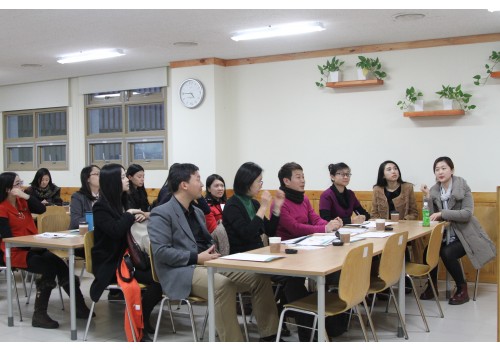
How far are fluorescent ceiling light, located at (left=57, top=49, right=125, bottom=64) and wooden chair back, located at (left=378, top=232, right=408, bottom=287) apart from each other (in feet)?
13.8

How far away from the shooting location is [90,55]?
290 inches

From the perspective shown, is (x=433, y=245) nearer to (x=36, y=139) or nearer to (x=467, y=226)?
(x=467, y=226)

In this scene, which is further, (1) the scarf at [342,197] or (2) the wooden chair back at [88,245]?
(1) the scarf at [342,197]

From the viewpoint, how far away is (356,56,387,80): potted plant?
6.80m

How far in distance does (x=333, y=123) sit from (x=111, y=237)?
358cm

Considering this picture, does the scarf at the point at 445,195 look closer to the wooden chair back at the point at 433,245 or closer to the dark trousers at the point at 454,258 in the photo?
the dark trousers at the point at 454,258

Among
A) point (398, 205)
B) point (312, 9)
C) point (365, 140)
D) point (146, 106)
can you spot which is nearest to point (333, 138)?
point (365, 140)

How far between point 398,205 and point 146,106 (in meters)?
3.90

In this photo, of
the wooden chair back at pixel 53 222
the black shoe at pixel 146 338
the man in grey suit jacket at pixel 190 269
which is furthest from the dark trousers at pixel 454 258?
the wooden chair back at pixel 53 222

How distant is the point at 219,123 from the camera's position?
7.74 m

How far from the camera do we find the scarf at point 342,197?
5.89 m

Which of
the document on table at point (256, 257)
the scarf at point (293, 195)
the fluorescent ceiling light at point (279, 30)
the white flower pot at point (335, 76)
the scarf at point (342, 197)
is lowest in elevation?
the document on table at point (256, 257)

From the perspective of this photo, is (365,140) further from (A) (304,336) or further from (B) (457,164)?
(A) (304,336)

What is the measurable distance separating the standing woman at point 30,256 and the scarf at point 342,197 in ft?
7.91
